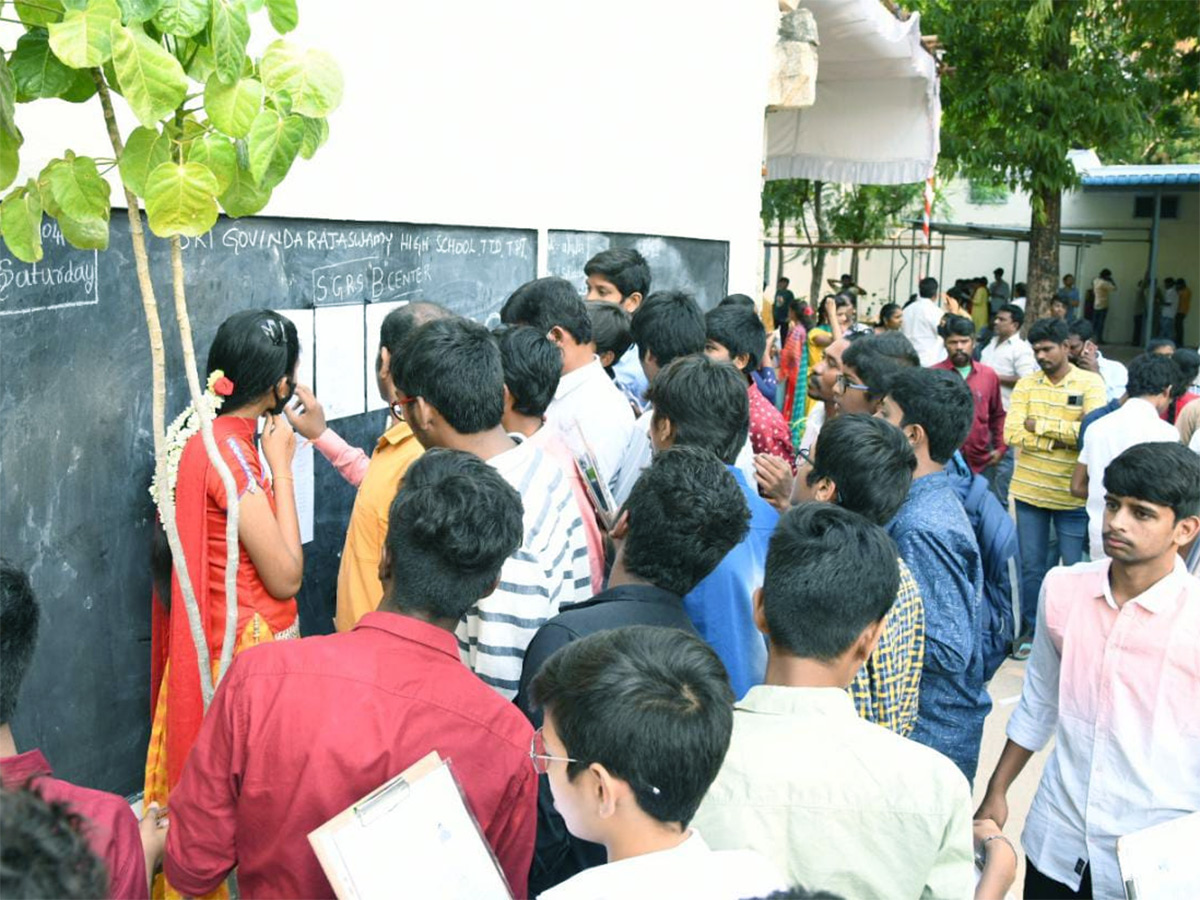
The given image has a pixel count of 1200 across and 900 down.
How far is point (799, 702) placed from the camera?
2.07 meters

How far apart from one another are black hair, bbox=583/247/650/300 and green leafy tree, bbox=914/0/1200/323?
35.1 ft

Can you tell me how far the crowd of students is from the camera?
1848mm

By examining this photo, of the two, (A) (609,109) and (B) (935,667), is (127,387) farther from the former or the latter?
(A) (609,109)

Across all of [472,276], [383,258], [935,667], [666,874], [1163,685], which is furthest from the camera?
[472,276]

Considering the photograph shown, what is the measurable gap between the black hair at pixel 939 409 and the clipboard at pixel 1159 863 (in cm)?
175

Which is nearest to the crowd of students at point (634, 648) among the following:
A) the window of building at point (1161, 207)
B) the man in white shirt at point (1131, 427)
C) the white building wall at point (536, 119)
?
the white building wall at point (536, 119)

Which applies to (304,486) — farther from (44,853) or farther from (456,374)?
(44,853)

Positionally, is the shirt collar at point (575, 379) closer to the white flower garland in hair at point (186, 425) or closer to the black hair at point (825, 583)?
the white flower garland in hair at point (186, 425)

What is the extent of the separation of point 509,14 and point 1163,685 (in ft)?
14.0

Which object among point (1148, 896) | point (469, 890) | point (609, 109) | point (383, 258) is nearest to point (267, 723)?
point (469, 890)

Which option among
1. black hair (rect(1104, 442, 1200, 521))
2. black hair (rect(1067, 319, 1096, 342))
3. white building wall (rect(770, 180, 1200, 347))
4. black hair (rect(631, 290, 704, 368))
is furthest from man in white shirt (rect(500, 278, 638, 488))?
white building wall (rect(770, 180, 1200, 347))

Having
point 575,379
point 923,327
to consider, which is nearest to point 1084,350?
point 923,327

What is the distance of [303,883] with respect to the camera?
2076 millimetres

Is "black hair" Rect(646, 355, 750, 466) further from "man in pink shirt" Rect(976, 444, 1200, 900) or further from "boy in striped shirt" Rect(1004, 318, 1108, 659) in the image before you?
"boy in striped shirt" Rect(1004, 318, 1108, 659)
